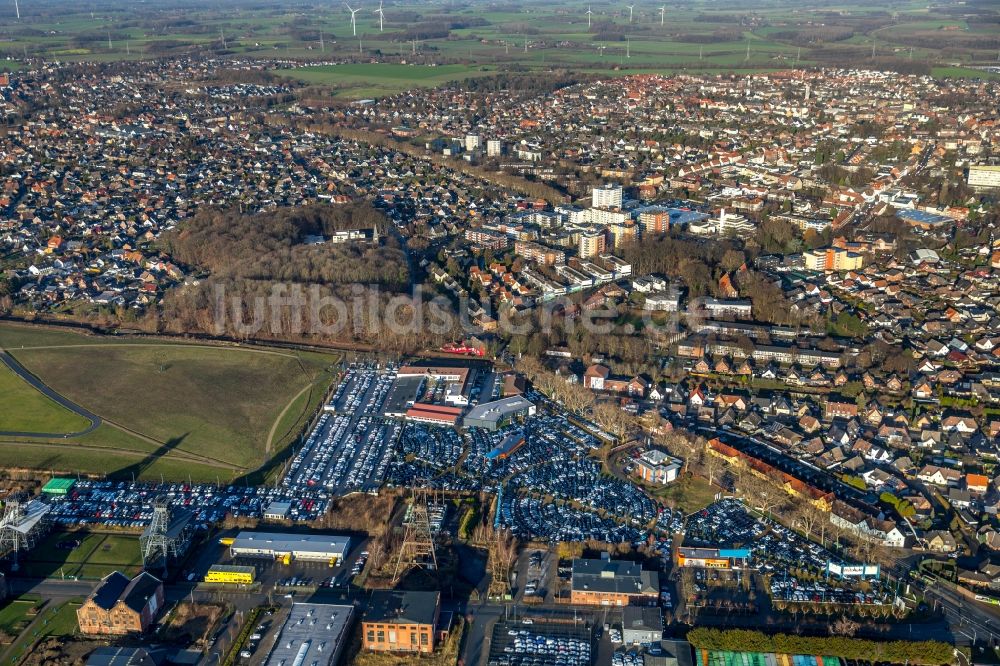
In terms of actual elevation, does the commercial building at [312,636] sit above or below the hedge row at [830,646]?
above

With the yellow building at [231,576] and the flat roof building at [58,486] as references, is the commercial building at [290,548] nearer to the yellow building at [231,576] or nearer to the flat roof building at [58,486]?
the yellow building at [231,576]

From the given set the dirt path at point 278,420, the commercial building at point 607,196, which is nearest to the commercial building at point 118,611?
the dirt path at point 278,420

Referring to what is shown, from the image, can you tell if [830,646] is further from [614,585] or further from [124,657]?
[124,657]

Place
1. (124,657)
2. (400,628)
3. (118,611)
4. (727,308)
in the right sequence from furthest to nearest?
(727,308) < (118,611) < (400,628) < (124,657)

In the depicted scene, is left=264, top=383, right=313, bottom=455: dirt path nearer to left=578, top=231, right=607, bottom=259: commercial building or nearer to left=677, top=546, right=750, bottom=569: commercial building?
left=677, top=546, right=750, bottom=569: commercial building

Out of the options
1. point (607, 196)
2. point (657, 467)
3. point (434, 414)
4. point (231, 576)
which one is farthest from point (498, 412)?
point (607, 196)
